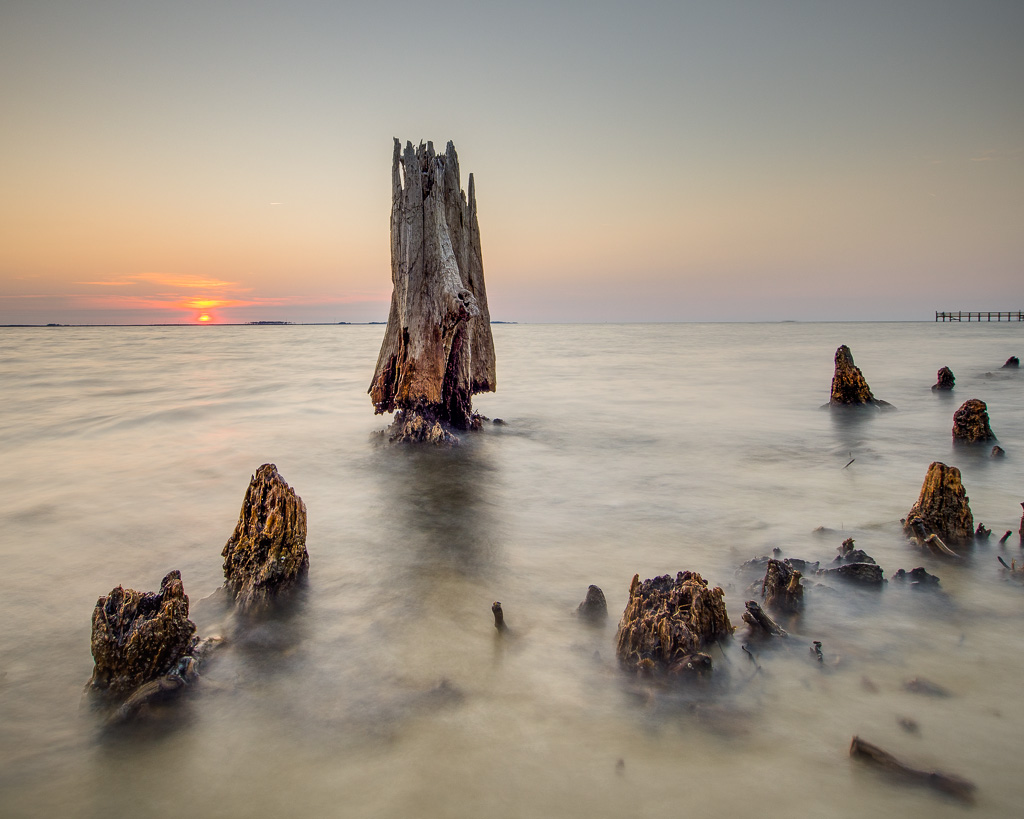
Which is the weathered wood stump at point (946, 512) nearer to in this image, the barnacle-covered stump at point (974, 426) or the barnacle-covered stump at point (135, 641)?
the barnacle-covered stump at point (974, 426)

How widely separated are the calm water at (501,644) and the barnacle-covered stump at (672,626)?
12 cm

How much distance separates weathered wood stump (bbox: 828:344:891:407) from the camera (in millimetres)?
12203

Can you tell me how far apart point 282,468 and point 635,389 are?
11.6 meters

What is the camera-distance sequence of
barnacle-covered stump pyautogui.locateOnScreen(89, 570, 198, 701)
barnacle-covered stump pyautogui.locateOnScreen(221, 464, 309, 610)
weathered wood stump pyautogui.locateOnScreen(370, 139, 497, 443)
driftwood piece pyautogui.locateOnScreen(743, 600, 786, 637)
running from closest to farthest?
barnacle-covered stump pyautogui.locateOnScreen(89, 570, 198, 701) → driftwood piece pyautogui.locateOnScreen(743, 600, 786, 637) → barnacle-covered stump pyautogui.locateOnScreen(221, 464, 309, 610) → weathered wood stump pyautogui.locateOnScreen(370, 139, 497, 443)

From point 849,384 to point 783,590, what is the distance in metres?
10.1

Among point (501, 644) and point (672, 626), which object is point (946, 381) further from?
point (501, 644)

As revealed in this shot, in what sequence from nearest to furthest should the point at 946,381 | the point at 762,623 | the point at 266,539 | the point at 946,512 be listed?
the point at 762,623 → the point at 266,539 → the point at 946,512 → the point at 946,381

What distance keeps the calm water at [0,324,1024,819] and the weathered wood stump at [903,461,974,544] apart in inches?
8.5

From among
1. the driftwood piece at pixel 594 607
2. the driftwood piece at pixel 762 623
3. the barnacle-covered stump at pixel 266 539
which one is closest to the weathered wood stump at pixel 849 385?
the driftwood piece at pixel 762 623

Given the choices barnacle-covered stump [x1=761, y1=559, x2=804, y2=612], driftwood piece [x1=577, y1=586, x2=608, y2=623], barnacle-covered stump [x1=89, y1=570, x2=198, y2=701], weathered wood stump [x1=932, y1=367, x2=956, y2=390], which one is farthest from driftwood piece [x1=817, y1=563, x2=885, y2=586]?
weathered wood stump [x1=932, y1=367, x2=956, y2=390]

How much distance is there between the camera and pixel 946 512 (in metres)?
4.70

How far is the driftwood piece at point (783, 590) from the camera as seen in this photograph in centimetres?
363

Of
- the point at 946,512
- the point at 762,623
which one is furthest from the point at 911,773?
the point at 946,512

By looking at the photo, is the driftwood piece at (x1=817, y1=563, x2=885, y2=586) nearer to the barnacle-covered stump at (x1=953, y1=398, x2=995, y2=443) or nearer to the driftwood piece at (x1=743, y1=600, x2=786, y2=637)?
the driftwood piece at (x1=743, y1=600, x2=786, y2=637)
